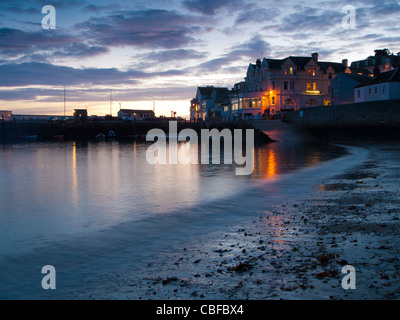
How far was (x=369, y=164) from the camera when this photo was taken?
25.8 metres

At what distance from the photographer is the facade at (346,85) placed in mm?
67750

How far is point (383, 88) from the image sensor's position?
54375 mm

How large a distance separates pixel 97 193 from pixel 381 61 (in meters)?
96.9

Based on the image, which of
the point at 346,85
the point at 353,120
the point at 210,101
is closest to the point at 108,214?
the point at 353,120

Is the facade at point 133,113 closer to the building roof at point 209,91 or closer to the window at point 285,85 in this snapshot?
the building roof at point 209,91

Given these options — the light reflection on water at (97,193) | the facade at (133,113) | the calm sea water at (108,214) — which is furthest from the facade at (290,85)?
the facade at (133,113)

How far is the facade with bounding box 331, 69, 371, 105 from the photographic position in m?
67.8

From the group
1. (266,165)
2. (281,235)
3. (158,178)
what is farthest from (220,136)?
(281,235)

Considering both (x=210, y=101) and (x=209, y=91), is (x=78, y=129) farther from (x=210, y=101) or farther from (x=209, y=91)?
(x=209, y=91)

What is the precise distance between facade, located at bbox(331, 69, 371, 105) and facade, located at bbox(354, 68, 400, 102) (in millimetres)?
6358

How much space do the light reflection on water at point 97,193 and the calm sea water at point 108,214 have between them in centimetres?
4

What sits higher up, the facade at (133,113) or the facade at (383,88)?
the facade at (133,113)

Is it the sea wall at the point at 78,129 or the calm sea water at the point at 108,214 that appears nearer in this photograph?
the calm sea water at the point at 108,214
